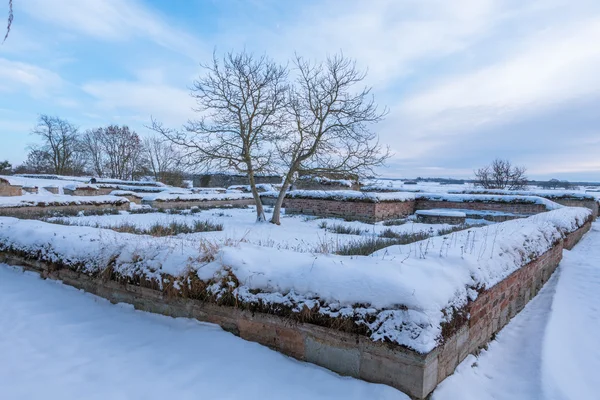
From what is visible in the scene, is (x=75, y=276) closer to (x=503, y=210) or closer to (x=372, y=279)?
(x=372, y=279)

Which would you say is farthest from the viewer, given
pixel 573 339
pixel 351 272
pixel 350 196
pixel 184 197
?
pixel 184 197

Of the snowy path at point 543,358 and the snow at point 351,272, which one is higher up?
the snow at point 351,272

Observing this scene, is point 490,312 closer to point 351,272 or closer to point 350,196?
point 351,272

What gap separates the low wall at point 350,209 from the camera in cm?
1371

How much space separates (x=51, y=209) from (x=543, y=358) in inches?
603

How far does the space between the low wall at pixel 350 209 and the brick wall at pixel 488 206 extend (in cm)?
120

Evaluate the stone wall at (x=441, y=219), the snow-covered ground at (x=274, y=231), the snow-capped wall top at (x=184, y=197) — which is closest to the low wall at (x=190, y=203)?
the snow-capped wall top at (x=184, y=197)

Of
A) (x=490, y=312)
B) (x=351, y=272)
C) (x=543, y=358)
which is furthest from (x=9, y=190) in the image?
(x=543, y=358)

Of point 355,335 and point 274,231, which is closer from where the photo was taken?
point 355,335

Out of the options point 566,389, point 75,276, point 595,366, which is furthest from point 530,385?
point 75,276

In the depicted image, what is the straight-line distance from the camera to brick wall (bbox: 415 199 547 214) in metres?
14.9

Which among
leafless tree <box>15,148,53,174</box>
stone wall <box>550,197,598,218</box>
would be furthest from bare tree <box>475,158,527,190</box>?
leafless tree <box>15,148,53,174</box>

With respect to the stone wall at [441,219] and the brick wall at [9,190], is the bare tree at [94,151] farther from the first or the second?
the stone wall at [441,219]

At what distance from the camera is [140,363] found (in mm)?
2713
